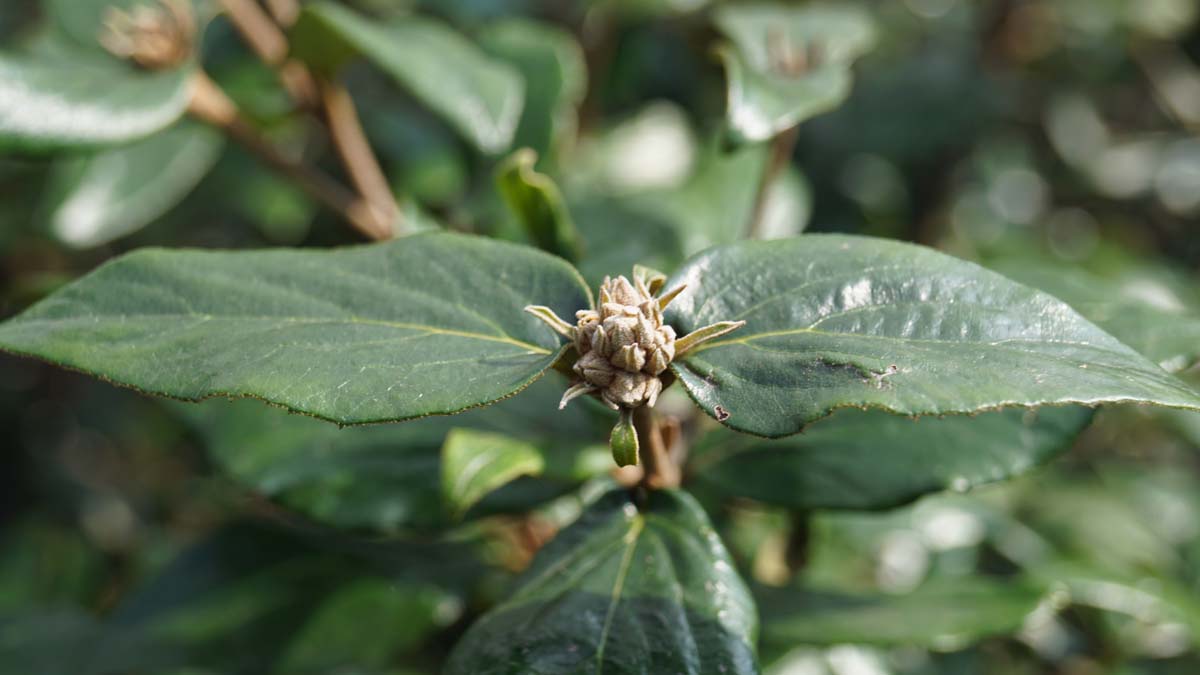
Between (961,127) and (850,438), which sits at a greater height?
(961,127)

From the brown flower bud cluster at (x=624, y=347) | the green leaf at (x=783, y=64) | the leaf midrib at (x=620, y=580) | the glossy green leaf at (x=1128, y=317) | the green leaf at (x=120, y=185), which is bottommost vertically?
the green leaf at (x=120, y=185)

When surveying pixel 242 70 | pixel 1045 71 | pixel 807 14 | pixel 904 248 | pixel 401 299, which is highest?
pixel 1045 71

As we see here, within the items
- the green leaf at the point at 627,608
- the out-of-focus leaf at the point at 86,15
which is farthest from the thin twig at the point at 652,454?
the out-of-focus leaf at the point at 86,15

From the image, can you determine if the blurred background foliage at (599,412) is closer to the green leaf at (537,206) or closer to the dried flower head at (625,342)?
the green leaf at (537,206)

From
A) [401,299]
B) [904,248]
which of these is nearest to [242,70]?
[401,299]

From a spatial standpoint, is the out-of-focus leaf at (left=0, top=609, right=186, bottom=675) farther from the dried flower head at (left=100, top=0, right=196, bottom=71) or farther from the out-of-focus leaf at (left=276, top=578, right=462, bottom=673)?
the dried flower head at (left=100, top=0, right=196, bottom=71)

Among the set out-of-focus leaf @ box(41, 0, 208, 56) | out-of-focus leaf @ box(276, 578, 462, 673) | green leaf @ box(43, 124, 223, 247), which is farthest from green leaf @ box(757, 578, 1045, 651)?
green leaf @ box(43, 124, 223, 247)

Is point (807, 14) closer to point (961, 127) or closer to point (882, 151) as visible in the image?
Answer: point (882, 151)
